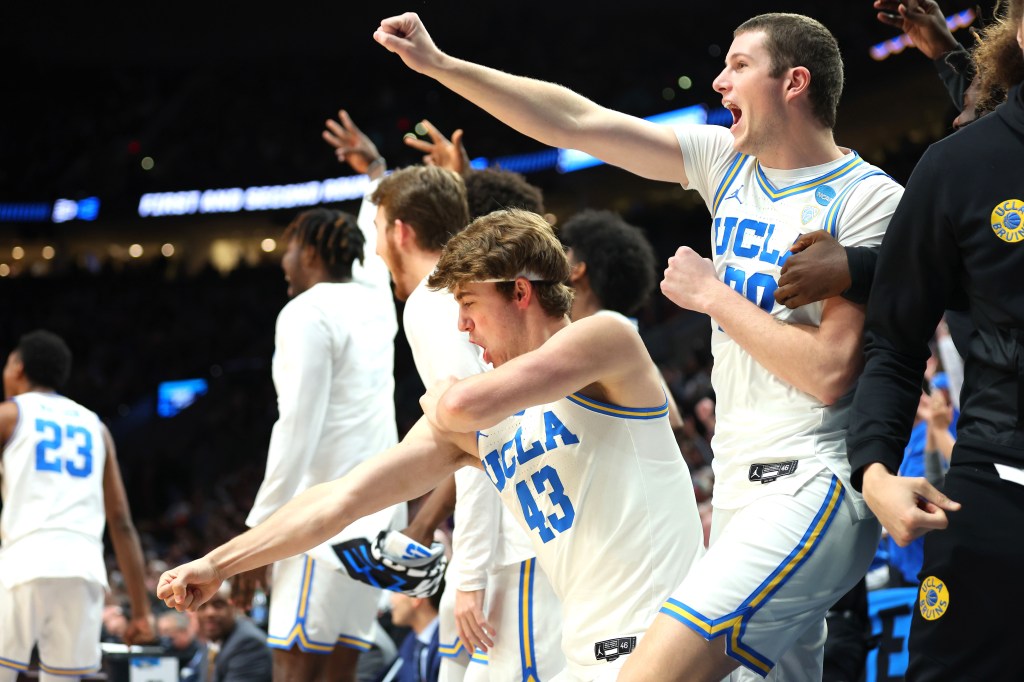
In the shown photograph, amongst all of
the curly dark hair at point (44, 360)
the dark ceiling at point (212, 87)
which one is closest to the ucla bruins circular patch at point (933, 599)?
the curly dark hair at point (44, 360)

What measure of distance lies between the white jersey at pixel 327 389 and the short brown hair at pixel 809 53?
2428mm

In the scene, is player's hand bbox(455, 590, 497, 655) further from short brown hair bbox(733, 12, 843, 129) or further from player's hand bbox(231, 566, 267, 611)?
short brown hair bbox(733, 12, 843, 129)

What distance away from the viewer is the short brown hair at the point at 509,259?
298 centimetres

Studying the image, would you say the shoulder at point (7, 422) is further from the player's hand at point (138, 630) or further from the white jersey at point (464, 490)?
the white jersey at point (464, 490)

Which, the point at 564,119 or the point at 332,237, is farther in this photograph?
the point at 332,237

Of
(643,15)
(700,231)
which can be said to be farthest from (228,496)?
(643,15)

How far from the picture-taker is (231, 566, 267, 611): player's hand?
4.48 meters

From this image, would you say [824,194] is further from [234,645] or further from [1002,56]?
[234,645]

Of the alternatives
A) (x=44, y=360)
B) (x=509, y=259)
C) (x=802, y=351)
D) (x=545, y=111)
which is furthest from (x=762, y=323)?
(x=44, y=360)

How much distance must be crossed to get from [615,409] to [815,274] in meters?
0.62

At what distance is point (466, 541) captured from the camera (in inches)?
143

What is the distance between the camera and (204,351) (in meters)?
23.1

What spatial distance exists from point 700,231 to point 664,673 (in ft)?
55.5

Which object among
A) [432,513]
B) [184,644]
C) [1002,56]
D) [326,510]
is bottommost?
[184,644]
